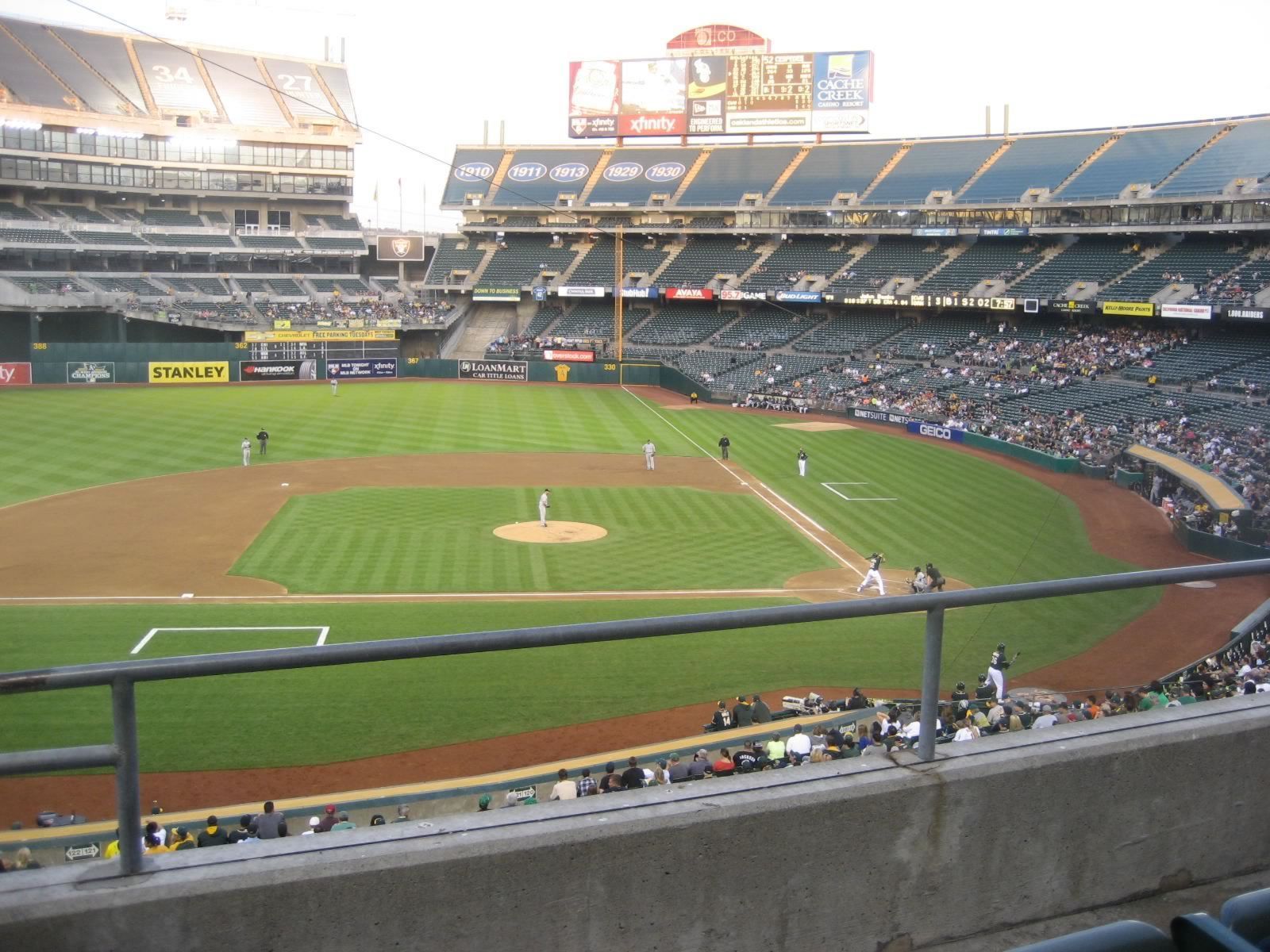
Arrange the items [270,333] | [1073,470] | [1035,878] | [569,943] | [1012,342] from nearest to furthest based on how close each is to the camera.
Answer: [569,943] < [1035,878] < [1073,470] < [1012,342] < [270,333]

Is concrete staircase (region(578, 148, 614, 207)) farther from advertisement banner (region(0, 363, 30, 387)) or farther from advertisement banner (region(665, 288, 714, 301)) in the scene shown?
advertisement banner (region(0, 363, 30, 387))

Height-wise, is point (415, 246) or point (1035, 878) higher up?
point (415, 246)

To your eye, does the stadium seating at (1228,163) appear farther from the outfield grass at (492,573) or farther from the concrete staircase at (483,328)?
the concrete staircase at (483,328)

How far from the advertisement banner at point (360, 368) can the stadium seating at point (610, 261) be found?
51.8ft

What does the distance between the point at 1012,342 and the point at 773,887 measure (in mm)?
57562

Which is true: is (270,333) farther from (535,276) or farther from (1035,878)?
(1035,878)

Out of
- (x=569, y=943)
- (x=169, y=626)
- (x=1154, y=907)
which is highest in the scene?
(x=569, y=943)

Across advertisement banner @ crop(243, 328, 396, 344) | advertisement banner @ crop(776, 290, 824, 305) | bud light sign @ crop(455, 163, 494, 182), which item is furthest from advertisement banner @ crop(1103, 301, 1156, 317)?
bud light sign @ crop(455, 163, 494, 182)

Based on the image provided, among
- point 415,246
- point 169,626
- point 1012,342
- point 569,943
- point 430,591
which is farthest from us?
point 415,246

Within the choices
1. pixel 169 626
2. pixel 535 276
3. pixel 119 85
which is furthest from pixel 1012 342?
pixel 119 85

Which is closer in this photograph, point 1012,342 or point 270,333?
point 1012,342

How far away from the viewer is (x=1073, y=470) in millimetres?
35969

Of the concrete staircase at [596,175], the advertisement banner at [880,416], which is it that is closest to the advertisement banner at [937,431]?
the advertisement banner at [880,416]

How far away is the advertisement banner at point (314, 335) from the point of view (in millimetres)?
68500
